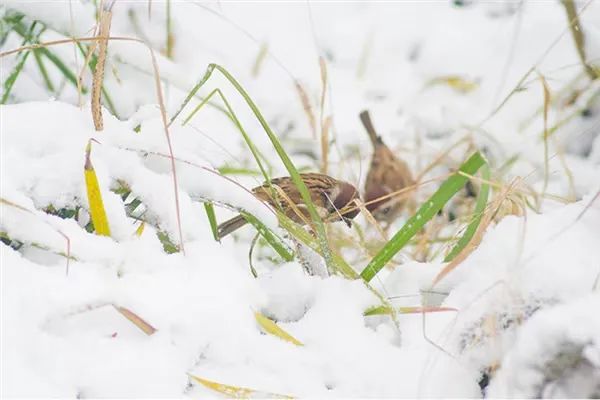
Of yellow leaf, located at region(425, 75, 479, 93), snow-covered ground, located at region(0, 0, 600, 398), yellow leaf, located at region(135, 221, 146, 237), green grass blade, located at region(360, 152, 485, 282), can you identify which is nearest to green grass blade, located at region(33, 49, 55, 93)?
snow-covered ground, located at region(0, 0, 600, 398)

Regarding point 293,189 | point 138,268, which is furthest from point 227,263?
point 293,189

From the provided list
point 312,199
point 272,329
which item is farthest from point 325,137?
point 272,329

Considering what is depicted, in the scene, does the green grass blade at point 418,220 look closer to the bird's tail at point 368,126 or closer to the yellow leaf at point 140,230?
the yellow leaf at point 140,230

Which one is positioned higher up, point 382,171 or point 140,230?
point 140,230

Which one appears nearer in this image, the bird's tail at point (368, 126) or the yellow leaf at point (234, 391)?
the yellow leaf at point (234, 391)

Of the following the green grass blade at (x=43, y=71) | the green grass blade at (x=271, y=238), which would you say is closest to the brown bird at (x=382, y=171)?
Result: the green grass blade at (x=43, y=71)

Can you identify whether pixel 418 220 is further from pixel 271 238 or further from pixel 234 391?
pixel 234 391

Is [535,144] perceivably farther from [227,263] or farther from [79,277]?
[79,277]
